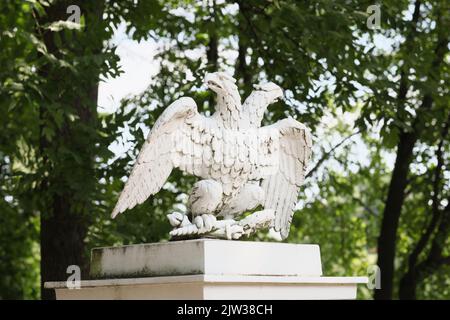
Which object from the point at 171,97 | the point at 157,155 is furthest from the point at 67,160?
the point at 157,155

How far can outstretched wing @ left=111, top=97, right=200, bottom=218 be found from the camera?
20.2ft

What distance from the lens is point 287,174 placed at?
22.7ft

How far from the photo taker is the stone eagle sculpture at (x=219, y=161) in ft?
20.4

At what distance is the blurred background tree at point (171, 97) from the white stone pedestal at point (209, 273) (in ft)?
9.02

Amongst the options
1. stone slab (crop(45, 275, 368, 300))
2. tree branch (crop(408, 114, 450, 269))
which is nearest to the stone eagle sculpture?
stone slab (crop(45, 275, 368, 300))

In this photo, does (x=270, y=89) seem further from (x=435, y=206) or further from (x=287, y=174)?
(x=435, y=206)

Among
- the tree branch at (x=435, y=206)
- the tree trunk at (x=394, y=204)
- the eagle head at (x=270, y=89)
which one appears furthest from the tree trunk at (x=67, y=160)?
the tree branch at (x=435, y=206)

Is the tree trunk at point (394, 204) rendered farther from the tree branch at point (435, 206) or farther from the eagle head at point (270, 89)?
the eagle head at point (270, 89)

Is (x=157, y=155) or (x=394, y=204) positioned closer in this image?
(x=157, y=155)

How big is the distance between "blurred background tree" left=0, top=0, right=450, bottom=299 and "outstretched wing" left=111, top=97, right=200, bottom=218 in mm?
2697

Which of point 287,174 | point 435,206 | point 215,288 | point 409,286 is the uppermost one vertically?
point 435,206

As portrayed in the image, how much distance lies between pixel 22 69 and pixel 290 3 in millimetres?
2993

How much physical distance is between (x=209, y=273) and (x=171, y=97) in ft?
18.6

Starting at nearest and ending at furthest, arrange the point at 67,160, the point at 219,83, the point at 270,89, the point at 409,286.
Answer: the point at 219,83, the point at 270,89, the point at 67,160, the point at 409,286
